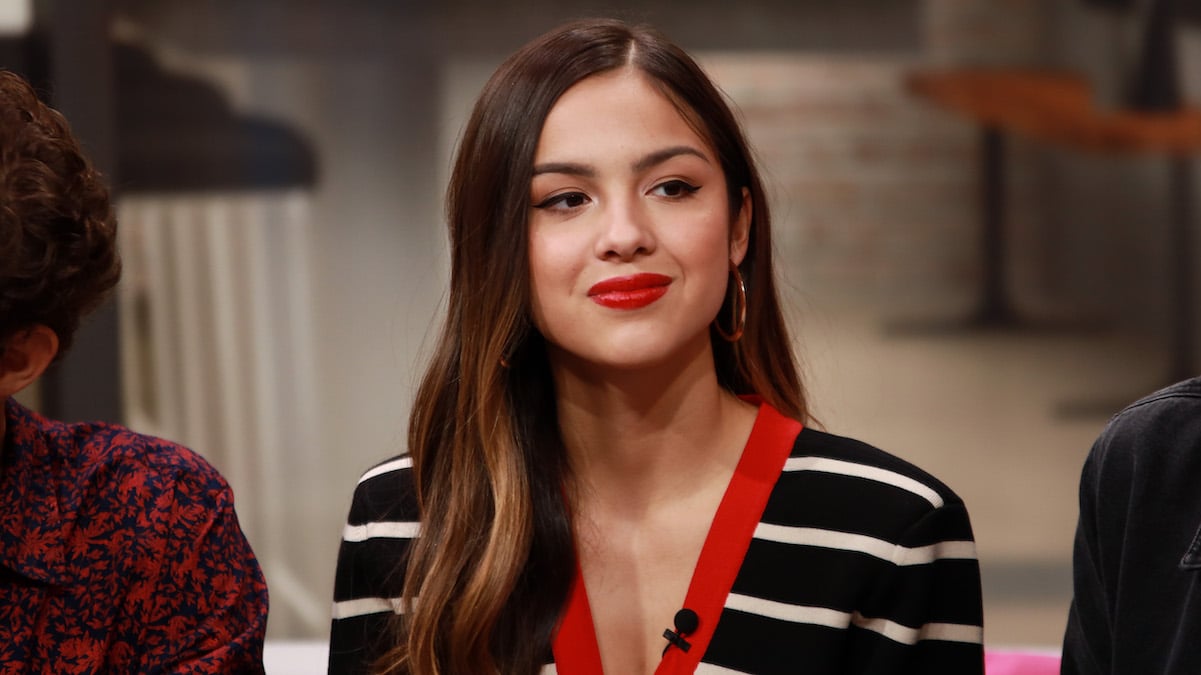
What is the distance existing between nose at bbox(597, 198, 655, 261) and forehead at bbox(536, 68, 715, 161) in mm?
64

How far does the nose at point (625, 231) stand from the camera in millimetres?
1537

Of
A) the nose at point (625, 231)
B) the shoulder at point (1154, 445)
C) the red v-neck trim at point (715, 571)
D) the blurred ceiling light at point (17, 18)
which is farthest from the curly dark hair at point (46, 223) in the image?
the blurred ceiling light at point (17, 18)

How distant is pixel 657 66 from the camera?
1.63 m

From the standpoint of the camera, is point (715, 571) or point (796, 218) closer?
point (715, 571)

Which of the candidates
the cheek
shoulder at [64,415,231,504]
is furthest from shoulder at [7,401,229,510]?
the cheek

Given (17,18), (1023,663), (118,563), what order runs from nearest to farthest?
(118,563) → (1023,663) → (17,18)

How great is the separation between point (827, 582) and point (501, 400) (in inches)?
17.2

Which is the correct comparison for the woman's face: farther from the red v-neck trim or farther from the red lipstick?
the red v-neck trim

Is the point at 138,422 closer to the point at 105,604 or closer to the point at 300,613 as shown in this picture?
the point at 300,613

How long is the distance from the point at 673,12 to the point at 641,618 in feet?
7.59

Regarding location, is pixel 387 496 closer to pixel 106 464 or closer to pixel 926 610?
pixel 106 464

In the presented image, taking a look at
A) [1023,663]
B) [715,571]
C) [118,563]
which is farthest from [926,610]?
[118,563]

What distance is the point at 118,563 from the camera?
5.06ft

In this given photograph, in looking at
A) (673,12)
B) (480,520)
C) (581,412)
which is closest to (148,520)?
(480,520)
